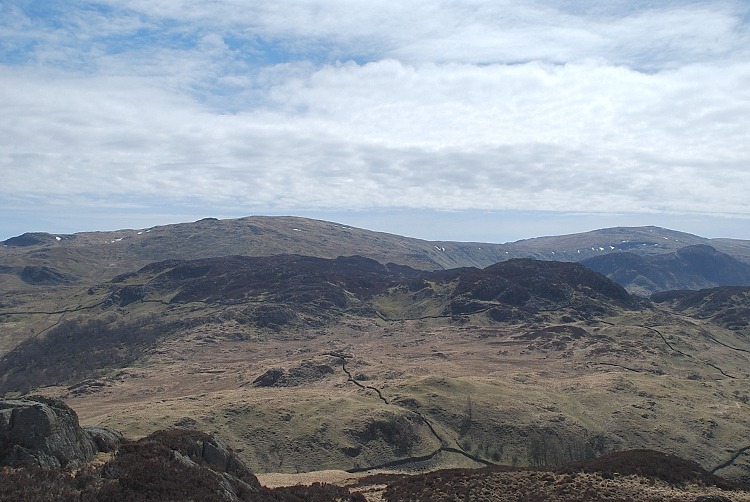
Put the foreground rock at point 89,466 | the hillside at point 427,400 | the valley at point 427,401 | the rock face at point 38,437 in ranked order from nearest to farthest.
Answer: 1. the foreground rock at point 89,466
2. the rock face at point 38,437
3. the valley at point 427,401
4. the hillside at point 427,400

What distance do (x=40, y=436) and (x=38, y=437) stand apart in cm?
9

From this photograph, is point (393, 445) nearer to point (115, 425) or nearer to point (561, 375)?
point (115, 425)

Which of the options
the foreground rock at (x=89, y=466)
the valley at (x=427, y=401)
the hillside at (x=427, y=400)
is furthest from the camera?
the hillside at (x=427, y=400)

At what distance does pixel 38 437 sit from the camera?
90.8 ft

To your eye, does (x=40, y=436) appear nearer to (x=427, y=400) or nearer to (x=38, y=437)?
(x=38, y=437)

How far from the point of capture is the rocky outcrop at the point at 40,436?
26.7 m

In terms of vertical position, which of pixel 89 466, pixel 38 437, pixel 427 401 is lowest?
pixel 427 401

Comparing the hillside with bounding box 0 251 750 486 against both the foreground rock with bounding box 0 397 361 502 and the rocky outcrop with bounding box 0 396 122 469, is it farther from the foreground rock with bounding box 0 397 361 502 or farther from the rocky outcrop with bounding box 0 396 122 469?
the rocky outcrop with bounding box 0 396 122 469

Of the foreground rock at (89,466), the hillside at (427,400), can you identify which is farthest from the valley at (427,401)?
the foreground rock at (89,466)

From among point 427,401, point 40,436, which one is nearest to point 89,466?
point 40,436

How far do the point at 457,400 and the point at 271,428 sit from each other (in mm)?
36577

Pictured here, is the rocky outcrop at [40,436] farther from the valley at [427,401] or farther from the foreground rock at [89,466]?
the valley at [427,401]

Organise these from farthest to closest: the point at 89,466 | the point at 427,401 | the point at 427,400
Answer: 1. the point at 427,400
2. the point at 427,401
3. the point at 89,466

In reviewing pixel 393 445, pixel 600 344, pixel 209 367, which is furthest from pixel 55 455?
pixel 600 344
